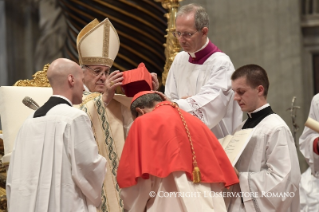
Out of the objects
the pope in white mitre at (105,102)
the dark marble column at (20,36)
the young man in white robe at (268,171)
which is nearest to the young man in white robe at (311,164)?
the young man in white robe at (268,171)

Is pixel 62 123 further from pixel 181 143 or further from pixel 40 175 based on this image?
pixel 181 143

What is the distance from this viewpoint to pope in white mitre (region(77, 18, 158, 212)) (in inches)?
178

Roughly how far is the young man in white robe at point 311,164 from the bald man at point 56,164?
2.57 meters

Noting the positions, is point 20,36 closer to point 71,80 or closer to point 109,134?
point 109,134

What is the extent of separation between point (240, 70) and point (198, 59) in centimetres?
89

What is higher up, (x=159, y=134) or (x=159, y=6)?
(x=159, y=6)

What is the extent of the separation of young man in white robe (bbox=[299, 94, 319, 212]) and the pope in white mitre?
192cm

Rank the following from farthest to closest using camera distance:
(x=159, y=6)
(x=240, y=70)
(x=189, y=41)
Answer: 1. (x=159, y=6)
2. (x=189, y=41)
3. (x=240, y=70)

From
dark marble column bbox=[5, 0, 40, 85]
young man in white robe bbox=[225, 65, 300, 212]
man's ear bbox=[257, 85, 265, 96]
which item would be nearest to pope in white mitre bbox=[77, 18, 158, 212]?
man's ear bbox=[257, 85, 265, 96]

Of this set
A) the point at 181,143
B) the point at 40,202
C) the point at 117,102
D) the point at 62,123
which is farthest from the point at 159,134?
the point at 117,102

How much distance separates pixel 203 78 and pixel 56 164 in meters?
1.95

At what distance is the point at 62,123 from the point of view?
368cm

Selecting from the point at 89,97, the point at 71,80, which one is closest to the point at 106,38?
the point at 89,97

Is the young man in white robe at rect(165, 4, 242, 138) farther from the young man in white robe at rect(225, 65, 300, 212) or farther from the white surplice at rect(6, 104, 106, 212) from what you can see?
the white surplice at rect(6, 104, 106, 212)
